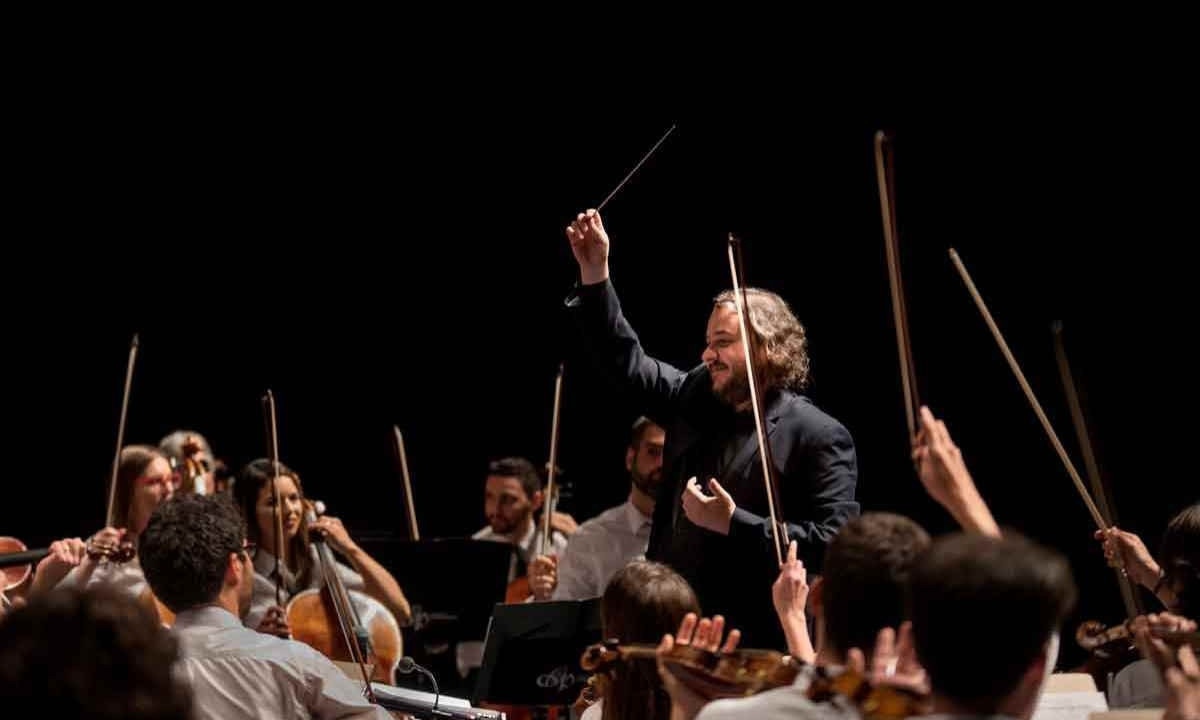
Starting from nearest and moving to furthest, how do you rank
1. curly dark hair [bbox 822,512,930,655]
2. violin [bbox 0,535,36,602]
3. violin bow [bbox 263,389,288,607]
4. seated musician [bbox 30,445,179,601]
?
curly dark hair [bbox 822,512,930,655], violin [bbox 0,535,36,602], seated musician [bbox 30,445,179,601], violin bow [bbox 263,389,288,607]

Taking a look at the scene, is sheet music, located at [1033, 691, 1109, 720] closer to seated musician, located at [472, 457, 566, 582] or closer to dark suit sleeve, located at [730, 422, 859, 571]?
dark suit sleeve, located at [730, 422, 859, 571]

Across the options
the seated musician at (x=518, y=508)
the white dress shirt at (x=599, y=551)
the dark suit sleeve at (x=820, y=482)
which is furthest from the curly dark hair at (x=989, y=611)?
the seated musician at (x=518, y=508)

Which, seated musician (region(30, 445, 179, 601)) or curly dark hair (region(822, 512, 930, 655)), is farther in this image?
seated musician (region(30, 445, 179, 601))

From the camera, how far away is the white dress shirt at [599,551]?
4922mm

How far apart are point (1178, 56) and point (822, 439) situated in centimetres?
334

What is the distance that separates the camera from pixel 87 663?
4.33ft

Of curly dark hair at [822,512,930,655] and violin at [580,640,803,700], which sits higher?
curly dark hair at [822,512,930,655]

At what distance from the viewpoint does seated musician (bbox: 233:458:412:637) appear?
4.96m

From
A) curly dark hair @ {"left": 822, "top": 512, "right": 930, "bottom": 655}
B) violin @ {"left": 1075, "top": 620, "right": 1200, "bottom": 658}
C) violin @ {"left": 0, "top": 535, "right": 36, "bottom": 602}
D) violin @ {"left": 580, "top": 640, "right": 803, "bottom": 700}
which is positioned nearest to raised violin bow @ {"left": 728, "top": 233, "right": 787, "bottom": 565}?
violin @ {"left": 1075, "top": 620, "right": 1200, "bottom": 658}

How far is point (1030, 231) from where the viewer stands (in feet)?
20.0

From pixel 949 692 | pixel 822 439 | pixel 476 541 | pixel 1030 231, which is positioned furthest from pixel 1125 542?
pixel 1030 231

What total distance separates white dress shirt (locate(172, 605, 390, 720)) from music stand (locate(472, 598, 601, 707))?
960 millimetres

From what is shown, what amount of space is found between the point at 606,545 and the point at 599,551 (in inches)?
1.2

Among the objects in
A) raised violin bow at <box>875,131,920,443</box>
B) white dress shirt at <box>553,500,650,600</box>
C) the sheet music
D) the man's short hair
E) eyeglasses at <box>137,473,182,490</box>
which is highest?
raised violin bow at <box>875,131,920,443</box>
